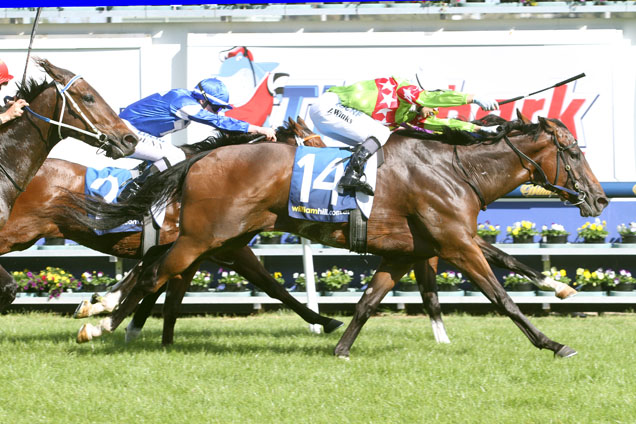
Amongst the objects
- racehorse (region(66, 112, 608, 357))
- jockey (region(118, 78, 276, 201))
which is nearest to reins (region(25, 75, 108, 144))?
racehorse (region(66, 112, 608, 357))

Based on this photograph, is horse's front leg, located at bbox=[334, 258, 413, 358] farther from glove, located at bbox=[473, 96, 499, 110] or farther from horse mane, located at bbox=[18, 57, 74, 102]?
horse mane, located at bbox=[18, 57, 74, 102]

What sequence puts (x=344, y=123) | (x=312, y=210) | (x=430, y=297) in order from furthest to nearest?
(x=430, y=297), (x=344, y=123), (x=312, y=210)

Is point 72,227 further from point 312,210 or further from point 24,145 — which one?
point 312,210

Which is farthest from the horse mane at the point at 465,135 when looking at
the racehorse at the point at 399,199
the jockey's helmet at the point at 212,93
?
the jockey's helmet at the point at 212,93

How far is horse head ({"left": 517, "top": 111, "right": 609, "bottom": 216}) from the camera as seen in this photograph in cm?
593

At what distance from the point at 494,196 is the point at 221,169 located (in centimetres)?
199

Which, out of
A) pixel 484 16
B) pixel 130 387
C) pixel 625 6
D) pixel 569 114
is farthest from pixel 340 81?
pixel 130 387

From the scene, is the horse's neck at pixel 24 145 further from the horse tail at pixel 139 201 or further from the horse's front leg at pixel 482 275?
the horse's front leg at pixel 482 275

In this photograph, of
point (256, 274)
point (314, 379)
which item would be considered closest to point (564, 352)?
point (314, 379)

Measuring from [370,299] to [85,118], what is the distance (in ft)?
7.70

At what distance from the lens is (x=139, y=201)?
6035 mm

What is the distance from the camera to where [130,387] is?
4.62 metres

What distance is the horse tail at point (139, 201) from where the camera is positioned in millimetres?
5910

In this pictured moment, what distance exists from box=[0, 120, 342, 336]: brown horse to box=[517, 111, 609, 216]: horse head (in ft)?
6.19
